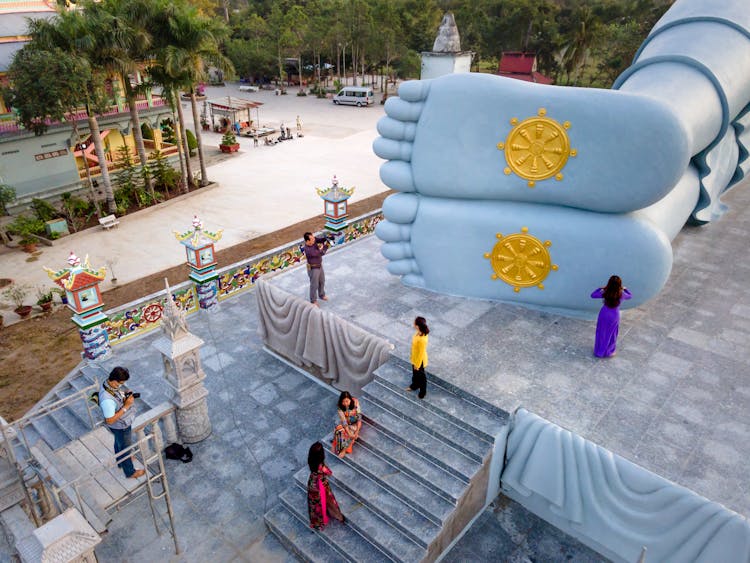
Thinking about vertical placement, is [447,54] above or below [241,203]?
above

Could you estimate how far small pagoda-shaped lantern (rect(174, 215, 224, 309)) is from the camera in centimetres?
1144

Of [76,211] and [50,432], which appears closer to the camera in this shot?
[50,432]

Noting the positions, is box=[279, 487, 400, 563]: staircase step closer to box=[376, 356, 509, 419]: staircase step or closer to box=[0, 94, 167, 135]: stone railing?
box=[376, 356, 509, 419]: staircase step

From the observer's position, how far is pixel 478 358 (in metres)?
8.26

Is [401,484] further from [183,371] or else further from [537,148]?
[537,148]

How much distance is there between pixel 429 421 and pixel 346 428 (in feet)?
3.76

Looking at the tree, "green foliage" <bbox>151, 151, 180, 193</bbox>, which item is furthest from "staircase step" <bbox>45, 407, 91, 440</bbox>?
the tree

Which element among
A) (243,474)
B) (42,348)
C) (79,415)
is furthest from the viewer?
(42,348)

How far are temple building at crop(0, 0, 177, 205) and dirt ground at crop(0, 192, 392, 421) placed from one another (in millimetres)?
7470

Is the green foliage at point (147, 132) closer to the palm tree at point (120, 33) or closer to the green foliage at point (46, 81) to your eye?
the palm tree at point (120, 33)

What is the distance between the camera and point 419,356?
7.38m

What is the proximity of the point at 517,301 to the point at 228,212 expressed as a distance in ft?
45.0

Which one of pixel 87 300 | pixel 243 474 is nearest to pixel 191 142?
pixel 87 300

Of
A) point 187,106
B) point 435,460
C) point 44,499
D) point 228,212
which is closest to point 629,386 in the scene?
point 435,460
